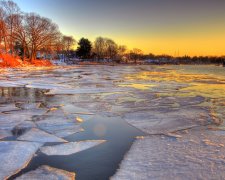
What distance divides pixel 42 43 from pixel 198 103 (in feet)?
167

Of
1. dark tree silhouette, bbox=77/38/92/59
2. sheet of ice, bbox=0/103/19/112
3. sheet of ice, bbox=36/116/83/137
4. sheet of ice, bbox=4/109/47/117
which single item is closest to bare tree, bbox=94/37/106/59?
dark tree silhouette, bbox=77/38/92/59

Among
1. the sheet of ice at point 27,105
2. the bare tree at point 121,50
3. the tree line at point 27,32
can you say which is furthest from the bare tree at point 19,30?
the bare tree at point 121,50

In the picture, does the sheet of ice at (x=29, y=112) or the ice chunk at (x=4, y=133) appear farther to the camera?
the sheet of ice at (x=29, y=112)

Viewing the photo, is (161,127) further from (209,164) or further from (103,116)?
(209,164)

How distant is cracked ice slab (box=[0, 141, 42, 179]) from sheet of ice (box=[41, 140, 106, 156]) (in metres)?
0.21

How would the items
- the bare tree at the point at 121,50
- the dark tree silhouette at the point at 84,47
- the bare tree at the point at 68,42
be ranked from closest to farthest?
the dark tree silhouette at the point at 84,47 < the bare tree at the point at 68,42 < the bare tree at the point at 121,50

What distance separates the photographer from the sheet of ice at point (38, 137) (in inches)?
175

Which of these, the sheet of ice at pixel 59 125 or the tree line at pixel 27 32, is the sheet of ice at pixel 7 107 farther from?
the tree line at pixel 27 32

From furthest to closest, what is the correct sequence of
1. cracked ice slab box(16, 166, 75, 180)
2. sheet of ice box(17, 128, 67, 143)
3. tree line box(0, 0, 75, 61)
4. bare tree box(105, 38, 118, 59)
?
bare tree box(105, 38, 118, 59)
tree line box(0, 0, 75, 61)
sheet of ice box(17, 128, 67, 143)
cracked ice slab box(16, 166, 75, 180)

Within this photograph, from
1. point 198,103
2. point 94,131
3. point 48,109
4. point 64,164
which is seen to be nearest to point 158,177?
point 64,164

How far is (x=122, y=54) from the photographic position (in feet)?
395

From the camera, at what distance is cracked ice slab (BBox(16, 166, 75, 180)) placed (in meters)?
3.02

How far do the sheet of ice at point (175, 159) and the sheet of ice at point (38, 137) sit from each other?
1379mm

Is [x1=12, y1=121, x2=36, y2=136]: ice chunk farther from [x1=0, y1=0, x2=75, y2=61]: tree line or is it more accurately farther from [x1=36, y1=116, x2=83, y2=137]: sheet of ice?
[x1=0, y1=0, x2=75, y2=61]: tree line
